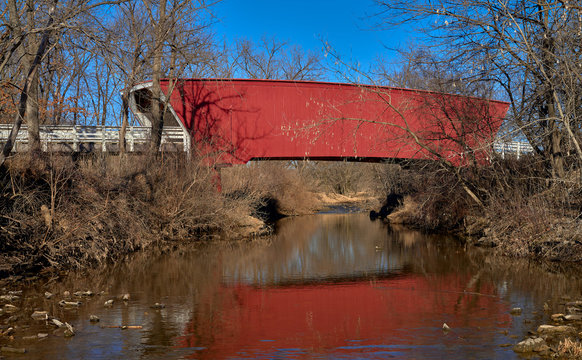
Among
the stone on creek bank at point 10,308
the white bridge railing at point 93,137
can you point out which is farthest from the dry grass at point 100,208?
the white bridge railing at point 93,137

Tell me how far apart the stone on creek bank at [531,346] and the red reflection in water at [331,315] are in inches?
17.7

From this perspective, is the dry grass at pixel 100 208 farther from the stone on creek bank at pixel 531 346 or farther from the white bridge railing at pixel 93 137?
the stone on creek bank at pixel 531 346

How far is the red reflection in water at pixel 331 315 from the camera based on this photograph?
559 cm

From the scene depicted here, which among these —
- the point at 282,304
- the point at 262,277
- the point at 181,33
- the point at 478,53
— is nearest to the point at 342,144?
the point at 181,33

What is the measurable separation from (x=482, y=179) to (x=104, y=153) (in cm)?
1030

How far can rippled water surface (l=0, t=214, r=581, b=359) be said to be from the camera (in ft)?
17.6

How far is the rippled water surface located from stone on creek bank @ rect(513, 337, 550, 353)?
0.37ft

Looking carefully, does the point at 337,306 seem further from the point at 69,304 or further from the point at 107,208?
the point at 107,208

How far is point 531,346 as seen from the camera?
5156 millimetres

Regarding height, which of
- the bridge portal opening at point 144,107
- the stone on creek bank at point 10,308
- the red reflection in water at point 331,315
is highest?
the bridge portal opening at point 144,107

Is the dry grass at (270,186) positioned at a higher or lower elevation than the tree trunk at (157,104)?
lower

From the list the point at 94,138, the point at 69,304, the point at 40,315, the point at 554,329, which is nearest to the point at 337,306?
the point at 554,329

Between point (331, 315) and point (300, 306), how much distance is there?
0.61 m

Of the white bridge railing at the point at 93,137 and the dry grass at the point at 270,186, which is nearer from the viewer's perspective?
the white bridge railing at the point at 93,137
